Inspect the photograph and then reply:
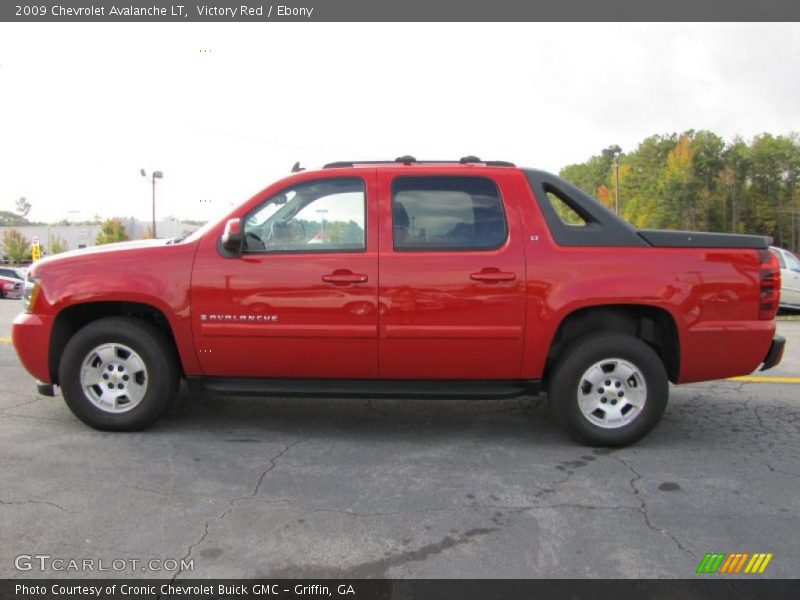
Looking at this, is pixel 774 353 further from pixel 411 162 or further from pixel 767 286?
pixel 411 162

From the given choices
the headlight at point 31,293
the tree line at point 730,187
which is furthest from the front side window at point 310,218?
the tree line at point 730,187

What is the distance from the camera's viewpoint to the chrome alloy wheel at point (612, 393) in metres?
4.25

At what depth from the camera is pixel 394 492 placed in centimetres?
358

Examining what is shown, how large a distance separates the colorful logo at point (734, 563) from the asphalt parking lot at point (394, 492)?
0.05 m

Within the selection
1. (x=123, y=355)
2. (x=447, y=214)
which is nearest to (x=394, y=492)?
(x=447, y=214)

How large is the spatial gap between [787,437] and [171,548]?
170 inches

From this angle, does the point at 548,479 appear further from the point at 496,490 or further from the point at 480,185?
the point at 480,185

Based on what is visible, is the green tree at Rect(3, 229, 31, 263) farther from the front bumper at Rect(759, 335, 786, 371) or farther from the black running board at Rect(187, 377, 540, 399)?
the front bumper at Rect(759, 335, 786, 371)

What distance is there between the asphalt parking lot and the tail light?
0.98 meters

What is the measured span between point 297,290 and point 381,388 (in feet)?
2.91

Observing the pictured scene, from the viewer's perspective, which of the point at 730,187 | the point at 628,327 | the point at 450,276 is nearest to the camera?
the point at 450,276

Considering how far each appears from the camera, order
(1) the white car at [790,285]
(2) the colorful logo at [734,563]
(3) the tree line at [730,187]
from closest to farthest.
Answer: (2) the colorful logo at [734,563]
(1) the white car at [790,285]
(3) the tree line at [730,187]

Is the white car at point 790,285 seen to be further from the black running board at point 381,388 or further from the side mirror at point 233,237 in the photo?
the side mirror at point 233,237

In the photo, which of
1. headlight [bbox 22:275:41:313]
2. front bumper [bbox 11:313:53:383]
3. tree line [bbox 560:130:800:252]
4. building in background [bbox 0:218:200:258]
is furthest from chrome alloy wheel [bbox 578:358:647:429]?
building in background [bbox 0:218:200:258]
